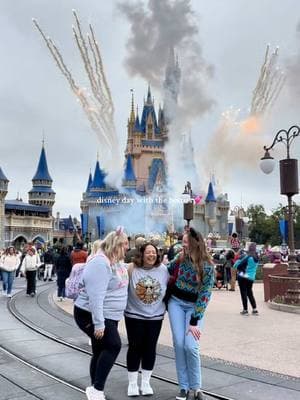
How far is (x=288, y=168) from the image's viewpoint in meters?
12.5

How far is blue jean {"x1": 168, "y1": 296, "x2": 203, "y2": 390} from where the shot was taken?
15.0 ft

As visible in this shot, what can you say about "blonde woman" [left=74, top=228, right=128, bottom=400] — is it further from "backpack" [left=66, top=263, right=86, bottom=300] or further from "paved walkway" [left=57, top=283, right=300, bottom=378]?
"paved walkway" [left=57, top=283, right=300, bottom=378]

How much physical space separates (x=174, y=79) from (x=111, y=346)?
83141mm

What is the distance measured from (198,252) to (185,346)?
0.90m

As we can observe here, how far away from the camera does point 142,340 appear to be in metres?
4.82

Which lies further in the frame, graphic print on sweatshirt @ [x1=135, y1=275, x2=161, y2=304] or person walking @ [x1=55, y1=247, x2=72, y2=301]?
person walking @ [x1=55, y1=247, x2=72, y2=301]

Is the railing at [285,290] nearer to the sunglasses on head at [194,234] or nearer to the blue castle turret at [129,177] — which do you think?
the sunglasses on head at [194,234]

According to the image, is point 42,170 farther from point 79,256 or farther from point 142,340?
point 142,340

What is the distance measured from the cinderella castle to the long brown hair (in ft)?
217

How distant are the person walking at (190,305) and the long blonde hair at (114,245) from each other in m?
0.61

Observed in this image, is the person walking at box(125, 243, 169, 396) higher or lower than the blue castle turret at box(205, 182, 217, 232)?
lower

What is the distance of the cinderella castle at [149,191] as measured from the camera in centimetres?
7506

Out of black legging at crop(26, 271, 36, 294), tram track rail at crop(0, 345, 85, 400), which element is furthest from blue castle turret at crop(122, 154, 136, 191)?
tram track rail at crop(0, 345, 85, 400)

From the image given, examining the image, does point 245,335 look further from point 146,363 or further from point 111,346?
point 111,346
